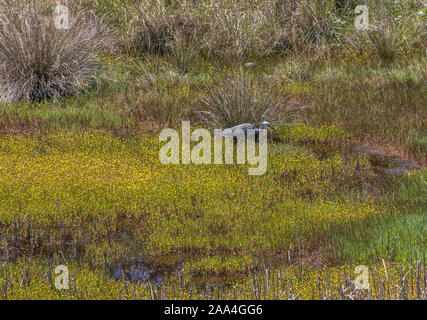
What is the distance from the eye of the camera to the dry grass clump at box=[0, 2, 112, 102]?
11156 millimetres

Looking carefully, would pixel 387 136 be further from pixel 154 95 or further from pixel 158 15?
pixel 158 15

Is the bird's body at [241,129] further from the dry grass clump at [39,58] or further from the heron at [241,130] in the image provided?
the dry grass clump at [39,58]

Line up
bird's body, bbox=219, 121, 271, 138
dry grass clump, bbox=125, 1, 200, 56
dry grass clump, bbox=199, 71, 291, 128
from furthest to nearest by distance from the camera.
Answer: dry grass clump, bbox=125, 1, 200, 56 → dry grass clump, bbox=199, 71, 291, 128 → bird's body, bbox=219, 121, 271, 138

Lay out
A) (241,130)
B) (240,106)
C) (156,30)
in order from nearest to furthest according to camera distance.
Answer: (241,130), (240,106), (156,30)

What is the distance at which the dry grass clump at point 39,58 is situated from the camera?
11156mm

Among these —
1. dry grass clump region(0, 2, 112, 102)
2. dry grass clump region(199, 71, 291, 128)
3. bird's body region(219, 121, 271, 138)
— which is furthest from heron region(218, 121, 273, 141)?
dry grass clump region(0, 2, 112, 102)

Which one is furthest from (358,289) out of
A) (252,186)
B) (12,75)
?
(12,75)

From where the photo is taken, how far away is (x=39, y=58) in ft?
36.8

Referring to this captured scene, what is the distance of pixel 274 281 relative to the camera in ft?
17.9

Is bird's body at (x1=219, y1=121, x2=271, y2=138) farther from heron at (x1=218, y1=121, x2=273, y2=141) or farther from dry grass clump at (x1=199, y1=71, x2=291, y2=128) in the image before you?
dry grass clump at (x1=199, y1=71, x2=291, y2=128)

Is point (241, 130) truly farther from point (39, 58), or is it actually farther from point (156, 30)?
point (156, 30)

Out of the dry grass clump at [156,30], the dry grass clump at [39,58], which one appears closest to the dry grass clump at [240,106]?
the dry grass clump at [39,58]

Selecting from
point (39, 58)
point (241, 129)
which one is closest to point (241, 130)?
point (241, 129)

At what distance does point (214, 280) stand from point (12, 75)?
701 centimetres
